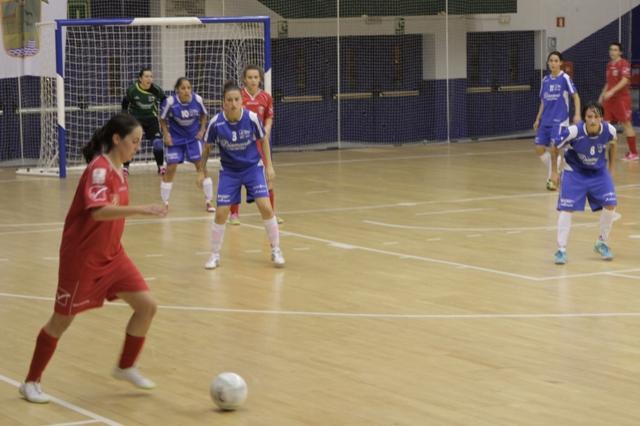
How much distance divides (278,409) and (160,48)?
15763mm

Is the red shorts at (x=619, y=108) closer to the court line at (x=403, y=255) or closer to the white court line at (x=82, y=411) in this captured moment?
the court line at (x=403, y=255)

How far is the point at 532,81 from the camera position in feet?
87.0

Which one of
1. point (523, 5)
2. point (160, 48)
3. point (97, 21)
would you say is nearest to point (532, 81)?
point (523, 5)

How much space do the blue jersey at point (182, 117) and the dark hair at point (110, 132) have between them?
8787mm

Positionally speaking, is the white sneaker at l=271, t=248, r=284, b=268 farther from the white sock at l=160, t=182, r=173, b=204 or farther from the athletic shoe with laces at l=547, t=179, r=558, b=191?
the athletic shoe with laces at l=547, t=179, r=558, b=191

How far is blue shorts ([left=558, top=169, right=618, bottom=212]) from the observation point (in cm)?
1164

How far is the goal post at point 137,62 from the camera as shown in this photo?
21.8 metres

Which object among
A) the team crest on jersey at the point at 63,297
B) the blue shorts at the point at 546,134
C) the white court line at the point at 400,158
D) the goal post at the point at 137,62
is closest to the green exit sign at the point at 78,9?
the goal post at the point at 137,62

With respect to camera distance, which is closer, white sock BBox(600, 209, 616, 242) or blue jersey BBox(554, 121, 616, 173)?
blue jersey BBox(554, 121, 616, 173)

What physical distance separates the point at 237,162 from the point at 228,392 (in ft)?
16.4

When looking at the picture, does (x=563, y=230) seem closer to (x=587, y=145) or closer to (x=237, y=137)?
(x=587, y=145)

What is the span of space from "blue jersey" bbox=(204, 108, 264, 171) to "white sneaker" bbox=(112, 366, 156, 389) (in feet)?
14.5

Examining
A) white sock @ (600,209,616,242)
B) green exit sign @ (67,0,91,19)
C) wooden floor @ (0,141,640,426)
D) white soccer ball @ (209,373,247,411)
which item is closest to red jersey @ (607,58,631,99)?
wooden floor @ (0,141,640,426)

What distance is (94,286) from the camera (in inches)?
281
